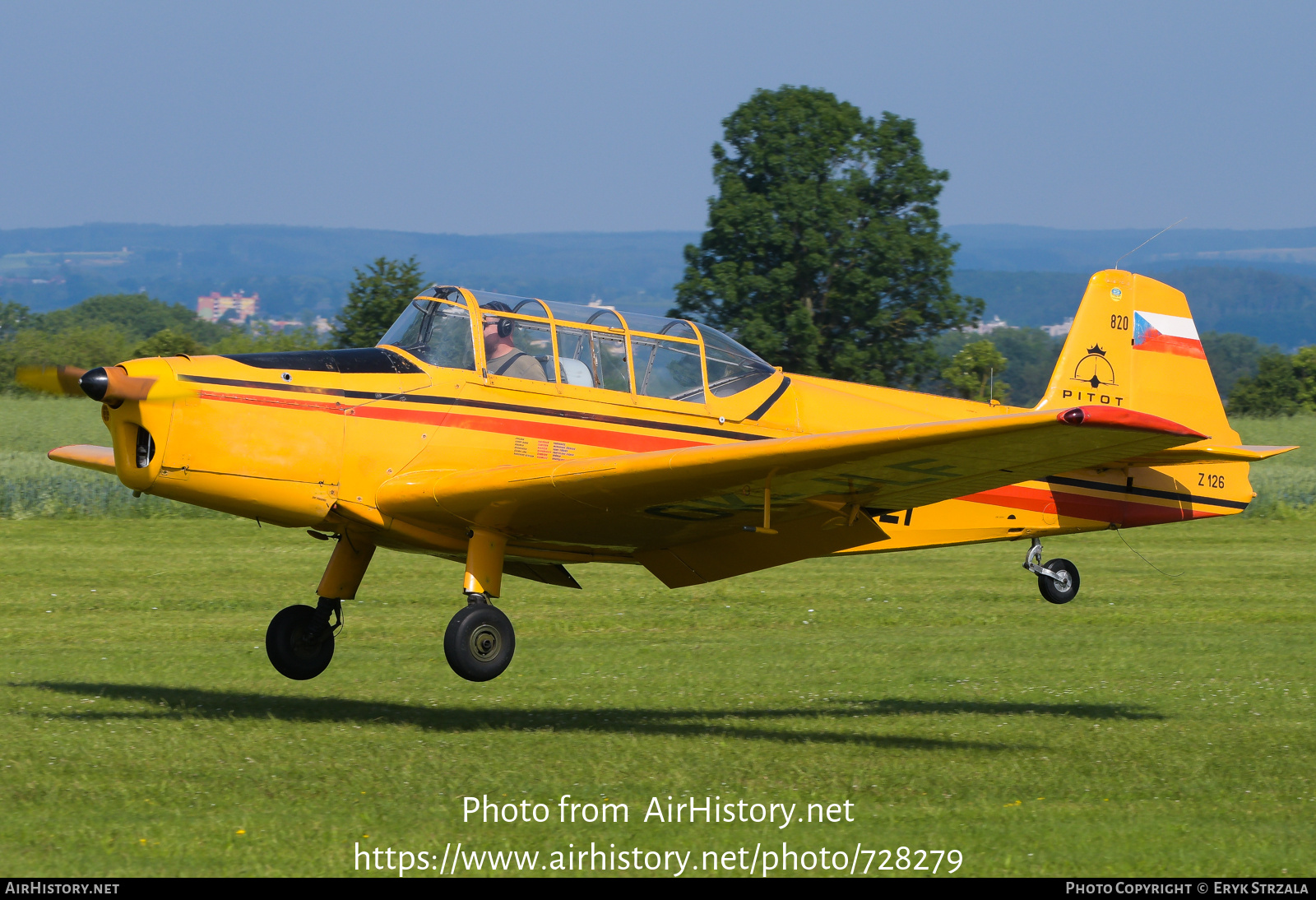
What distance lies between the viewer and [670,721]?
9.71m

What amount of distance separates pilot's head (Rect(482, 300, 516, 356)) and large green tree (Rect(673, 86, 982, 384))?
33.8m

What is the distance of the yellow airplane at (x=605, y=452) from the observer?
772 centimetres

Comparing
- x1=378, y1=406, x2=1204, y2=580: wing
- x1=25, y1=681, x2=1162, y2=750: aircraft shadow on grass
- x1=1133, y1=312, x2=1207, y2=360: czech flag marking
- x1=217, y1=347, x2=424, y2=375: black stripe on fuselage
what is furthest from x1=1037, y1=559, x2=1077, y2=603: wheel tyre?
x1=217, y1=347, x2=424, y2=375: black stripe on fuselage

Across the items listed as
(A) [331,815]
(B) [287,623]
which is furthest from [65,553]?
(A) [331,815]

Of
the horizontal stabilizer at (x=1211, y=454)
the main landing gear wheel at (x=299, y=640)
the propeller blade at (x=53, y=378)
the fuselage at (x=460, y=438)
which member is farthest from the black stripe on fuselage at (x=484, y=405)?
the horizontal stabilizer at (x=1211, y=454)

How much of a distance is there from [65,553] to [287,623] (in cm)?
1196

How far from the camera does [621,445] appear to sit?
8992mm

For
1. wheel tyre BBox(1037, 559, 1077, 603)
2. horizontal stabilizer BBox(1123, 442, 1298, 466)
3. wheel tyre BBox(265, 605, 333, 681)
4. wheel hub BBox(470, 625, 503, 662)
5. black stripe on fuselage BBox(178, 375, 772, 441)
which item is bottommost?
wheel tyre BBox(265, 605, 333, 681)

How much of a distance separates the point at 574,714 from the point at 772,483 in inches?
120

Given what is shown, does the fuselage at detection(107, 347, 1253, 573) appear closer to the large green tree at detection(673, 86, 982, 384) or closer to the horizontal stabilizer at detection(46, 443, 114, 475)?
the horizontal stabilizer at detection(46, 443, 114, 475)

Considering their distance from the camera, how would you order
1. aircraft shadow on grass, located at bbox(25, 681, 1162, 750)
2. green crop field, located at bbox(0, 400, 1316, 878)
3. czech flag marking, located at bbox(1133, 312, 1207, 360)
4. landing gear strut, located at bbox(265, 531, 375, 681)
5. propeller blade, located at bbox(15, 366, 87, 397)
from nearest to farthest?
green crop field, located at bbox(0, 400, 1316, 878)
propeller blade, located at bbox(15, 366, 87, 397)
aircraft shadow on grass, located at bbox(25, 681, 1162, 750)
landing gear strut, located at bbox(265, 531, 375, 681)
czech flag marking, located at bbox(1133, 312, 1207, 360)

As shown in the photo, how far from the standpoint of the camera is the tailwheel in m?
8.37

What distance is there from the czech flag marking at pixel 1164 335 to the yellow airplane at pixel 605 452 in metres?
0.02

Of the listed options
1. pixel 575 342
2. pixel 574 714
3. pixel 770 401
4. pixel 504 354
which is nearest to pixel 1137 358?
pixel 770 401
